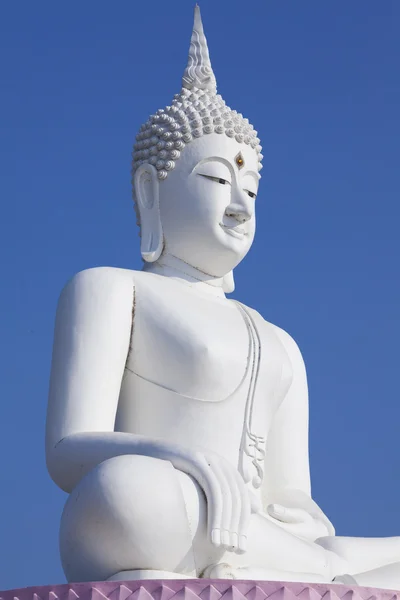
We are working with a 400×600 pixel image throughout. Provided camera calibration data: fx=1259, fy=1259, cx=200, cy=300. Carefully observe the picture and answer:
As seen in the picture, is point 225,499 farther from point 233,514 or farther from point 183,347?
point 183,347

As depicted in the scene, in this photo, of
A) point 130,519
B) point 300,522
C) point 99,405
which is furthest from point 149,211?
point 130,519

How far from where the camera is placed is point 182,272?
23.9 feet

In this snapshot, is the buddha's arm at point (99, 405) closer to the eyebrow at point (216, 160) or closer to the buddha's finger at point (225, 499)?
the buddha's finger at point (225, 499)

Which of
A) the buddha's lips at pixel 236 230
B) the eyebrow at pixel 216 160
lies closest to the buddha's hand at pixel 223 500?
the buddha's lips at pixel 236 230

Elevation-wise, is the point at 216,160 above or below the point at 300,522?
above

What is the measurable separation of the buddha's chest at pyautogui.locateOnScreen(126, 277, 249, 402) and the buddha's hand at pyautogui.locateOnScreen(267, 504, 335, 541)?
2.22 ft

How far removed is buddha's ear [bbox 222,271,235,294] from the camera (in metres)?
7.53

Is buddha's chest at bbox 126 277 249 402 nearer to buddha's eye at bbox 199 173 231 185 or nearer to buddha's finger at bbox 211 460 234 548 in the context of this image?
buddha's eye at bbox 199 173 231 185

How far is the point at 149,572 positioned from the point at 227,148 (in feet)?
8.76

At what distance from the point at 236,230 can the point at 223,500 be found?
1.94m

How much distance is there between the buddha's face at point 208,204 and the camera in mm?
7145

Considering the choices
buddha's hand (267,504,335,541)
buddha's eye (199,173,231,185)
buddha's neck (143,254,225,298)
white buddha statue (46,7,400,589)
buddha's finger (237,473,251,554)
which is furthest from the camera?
buddha's neck (143,254,225,298)

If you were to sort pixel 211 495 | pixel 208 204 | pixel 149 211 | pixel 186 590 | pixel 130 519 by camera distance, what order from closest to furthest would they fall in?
pixel 186 590 < pixel 130 519 < pixel 211 495 < pixel 208 204 < pixel 149 211

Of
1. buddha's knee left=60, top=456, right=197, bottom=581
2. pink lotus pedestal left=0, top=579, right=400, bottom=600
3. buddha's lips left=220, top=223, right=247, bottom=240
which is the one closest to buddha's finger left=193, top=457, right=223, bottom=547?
buddha's knee left=60, top=456, right=197, bottom=581
